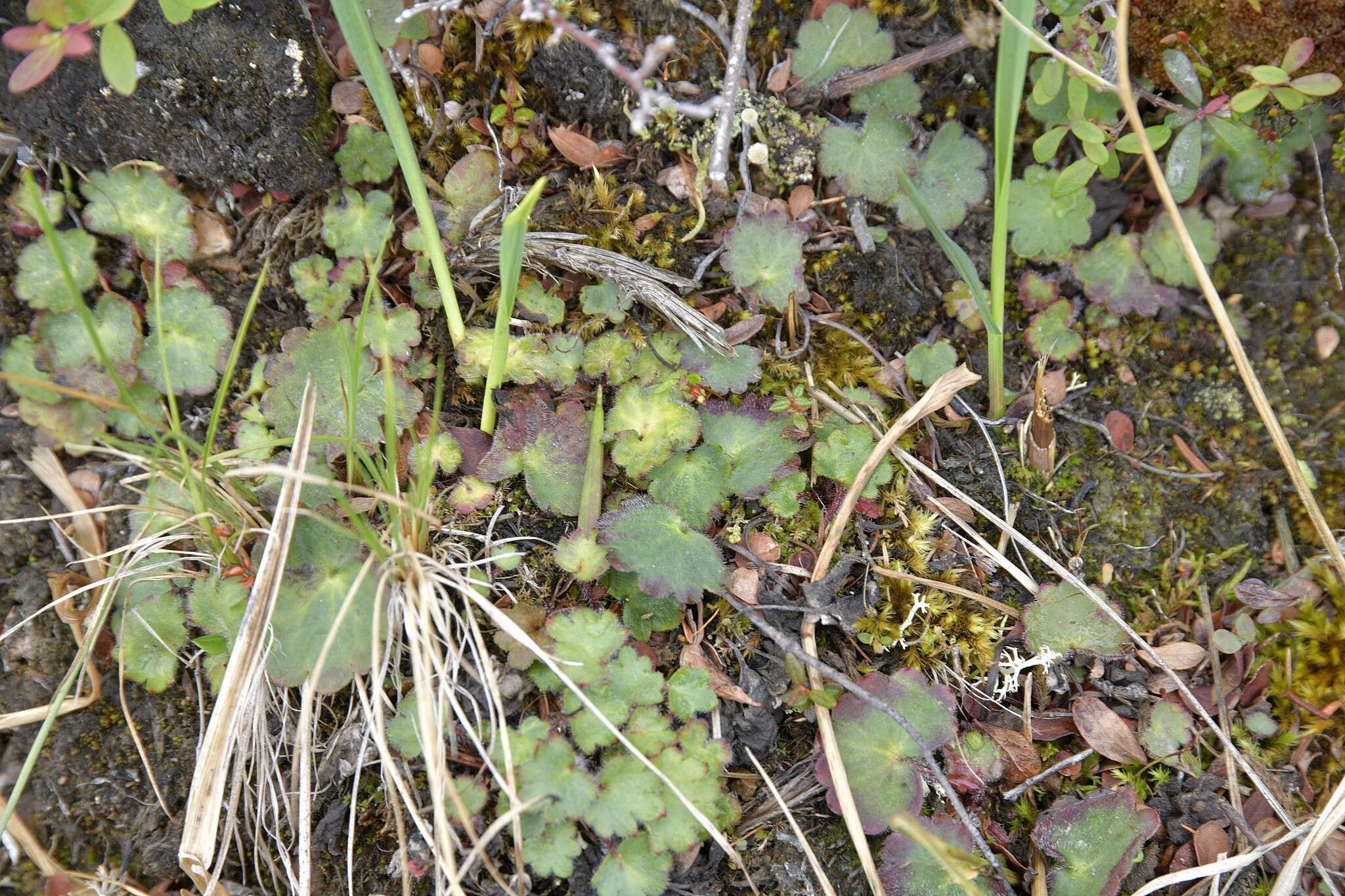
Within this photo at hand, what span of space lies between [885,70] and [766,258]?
64 centimetres

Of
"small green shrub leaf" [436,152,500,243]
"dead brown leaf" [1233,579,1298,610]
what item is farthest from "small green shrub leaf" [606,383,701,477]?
"dead brown leaf" [1233,579,1298,610]

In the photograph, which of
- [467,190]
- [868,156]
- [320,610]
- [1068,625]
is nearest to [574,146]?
[467,190]

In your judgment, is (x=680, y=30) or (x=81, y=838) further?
(x=680, y=30)

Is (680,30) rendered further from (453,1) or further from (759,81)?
(453,1)

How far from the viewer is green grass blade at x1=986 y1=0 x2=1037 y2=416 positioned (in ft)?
5.93

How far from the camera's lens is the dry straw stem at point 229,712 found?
74.7 inches

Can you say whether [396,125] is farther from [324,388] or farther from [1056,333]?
[1056,333]

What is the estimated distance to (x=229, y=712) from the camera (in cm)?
191

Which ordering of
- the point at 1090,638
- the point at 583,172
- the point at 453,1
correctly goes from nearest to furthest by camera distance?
the point at 453,1 → the point at 1090,638 → the point at 583,172

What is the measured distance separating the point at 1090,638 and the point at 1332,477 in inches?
34.8

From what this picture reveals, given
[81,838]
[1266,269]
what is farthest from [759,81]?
[81,838]

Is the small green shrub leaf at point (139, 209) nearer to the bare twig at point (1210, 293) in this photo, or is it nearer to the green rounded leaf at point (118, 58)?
the green rounded leaf at point (118, 58)

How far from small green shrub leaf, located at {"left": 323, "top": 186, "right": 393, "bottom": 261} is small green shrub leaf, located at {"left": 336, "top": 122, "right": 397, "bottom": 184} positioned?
1.9 inches

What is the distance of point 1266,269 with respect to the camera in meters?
2.38
